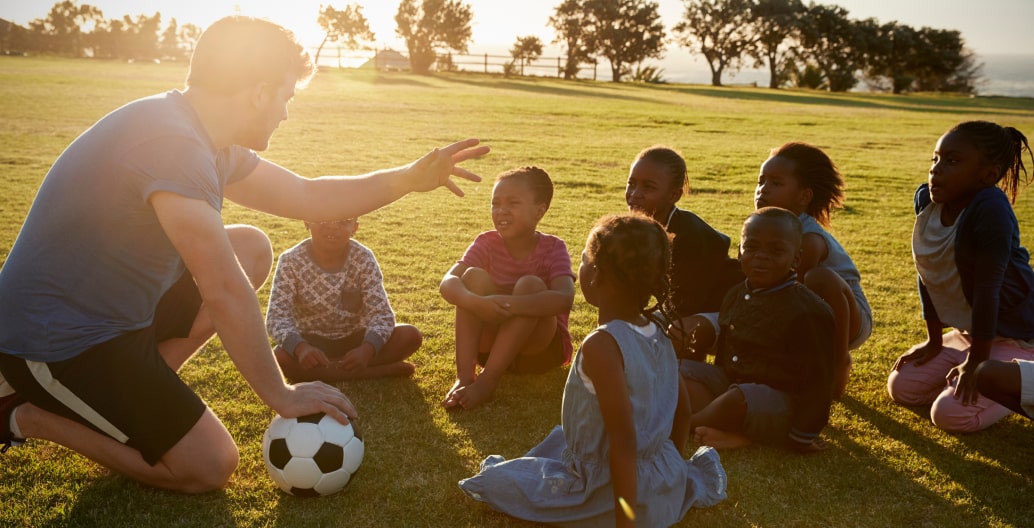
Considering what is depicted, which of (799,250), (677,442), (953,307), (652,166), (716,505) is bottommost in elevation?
(716,505)

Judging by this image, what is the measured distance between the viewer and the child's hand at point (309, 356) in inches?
172

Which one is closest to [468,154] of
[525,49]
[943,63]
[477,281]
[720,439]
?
[477,281]

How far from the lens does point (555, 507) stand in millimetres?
3092

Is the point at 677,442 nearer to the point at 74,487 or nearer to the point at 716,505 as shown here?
the point at 716,505

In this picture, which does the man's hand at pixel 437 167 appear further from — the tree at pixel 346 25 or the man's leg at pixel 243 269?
the tree at pixel 346 25

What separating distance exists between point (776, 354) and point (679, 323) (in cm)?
54

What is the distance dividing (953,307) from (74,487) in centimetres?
479

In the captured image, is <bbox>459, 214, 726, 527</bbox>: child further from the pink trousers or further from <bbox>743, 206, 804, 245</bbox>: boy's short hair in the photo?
the pink trousers

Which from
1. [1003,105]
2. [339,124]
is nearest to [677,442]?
[339,124]

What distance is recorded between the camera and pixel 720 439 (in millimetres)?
3934

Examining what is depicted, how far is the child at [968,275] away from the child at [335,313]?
122 inches

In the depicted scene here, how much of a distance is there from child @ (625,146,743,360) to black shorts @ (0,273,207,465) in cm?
281

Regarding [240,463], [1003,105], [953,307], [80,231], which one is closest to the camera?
[80,231]

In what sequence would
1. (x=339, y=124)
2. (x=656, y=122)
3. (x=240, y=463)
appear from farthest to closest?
(x=656, y=122) → (x=339, y=124) → (x=240, y=463)
